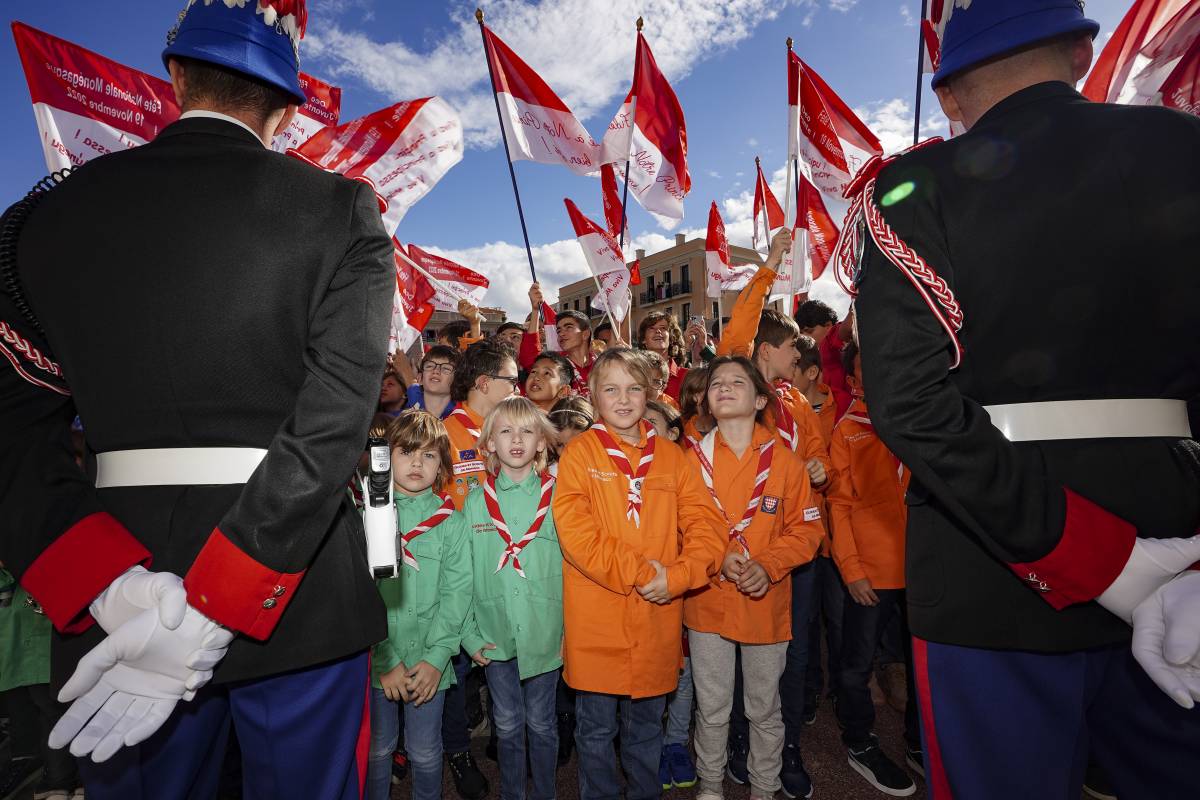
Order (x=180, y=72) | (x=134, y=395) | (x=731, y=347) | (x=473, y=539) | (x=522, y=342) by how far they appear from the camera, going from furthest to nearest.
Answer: (x=522, y=342), (x=731, y=347), (x=473, y=539), (x=180, y=72), (x=134, y=395)

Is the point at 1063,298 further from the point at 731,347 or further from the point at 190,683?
the point at 731,347

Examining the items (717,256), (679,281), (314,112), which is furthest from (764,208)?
(679,281)

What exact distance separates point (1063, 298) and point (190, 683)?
1.89m

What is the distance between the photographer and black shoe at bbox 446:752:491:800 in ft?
11.3

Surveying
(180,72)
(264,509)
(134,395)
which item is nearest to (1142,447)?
(264,509)

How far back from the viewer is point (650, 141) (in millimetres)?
7125

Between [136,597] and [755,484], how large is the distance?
2834mm

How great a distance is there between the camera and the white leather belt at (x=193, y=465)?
1.34 meters

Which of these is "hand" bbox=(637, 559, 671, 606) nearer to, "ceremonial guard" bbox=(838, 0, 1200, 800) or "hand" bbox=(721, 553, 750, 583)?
"hand" bbox=(721, 553, 750, 583)

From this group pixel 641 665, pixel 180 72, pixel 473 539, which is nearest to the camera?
pixel 180 72

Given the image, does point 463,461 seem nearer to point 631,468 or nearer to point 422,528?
point 422,528

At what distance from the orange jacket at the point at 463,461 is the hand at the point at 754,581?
5.09ft

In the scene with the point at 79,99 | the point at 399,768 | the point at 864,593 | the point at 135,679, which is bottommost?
the point at 399,768

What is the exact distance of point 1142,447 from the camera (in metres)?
1.36
